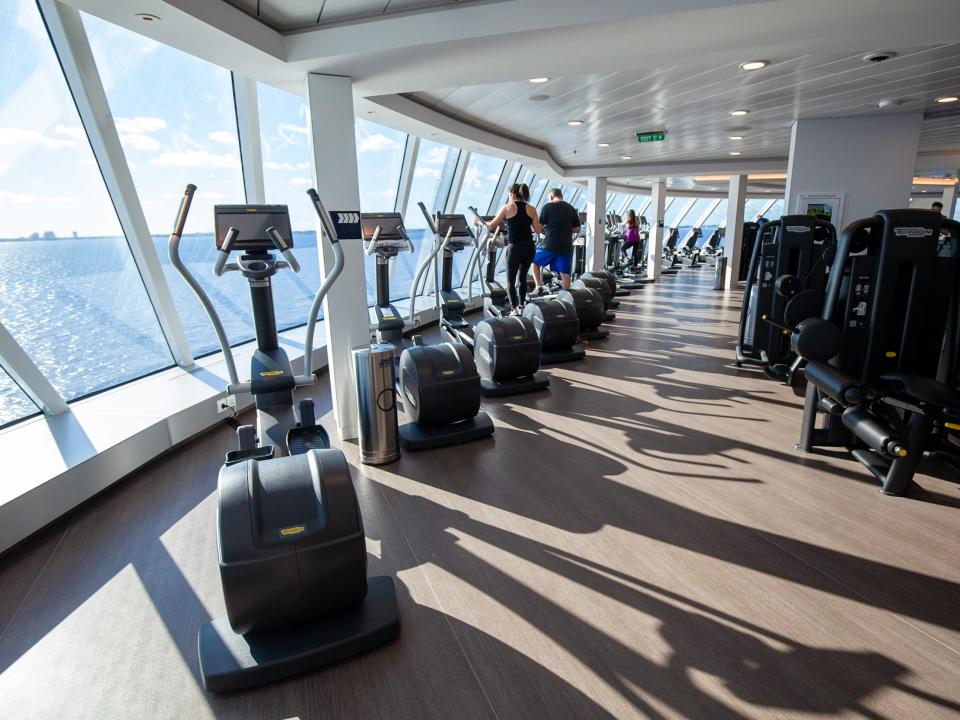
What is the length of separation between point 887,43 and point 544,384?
10.8ft

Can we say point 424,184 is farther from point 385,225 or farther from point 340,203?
point 340,203

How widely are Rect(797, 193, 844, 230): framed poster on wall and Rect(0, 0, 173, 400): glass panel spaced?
753 cm

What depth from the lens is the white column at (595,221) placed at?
11.9 metres

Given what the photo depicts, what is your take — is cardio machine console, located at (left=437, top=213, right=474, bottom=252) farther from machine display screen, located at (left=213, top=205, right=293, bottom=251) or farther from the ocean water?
machine display screen, located at (left=213, top=205, right=293, bottom=251)

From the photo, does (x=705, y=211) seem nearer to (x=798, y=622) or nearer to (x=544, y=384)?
(x=544, y=384)

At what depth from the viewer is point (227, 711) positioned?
1633mm

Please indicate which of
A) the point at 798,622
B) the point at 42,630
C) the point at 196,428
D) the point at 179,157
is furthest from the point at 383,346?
the point at 179,157

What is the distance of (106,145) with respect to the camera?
355 centimetres

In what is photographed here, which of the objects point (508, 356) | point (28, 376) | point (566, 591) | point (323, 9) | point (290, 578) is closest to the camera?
point (290, 578)

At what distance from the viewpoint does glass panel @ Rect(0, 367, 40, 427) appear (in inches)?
128

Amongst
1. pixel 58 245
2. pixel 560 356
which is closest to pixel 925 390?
pixel 560 356

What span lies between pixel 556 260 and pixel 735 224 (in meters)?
6.78

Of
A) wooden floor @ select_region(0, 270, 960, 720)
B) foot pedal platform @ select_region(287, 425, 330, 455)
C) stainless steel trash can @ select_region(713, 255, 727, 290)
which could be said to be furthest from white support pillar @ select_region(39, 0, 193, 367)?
stainless steel trash can @ select_region(713, 255, 727, 290)

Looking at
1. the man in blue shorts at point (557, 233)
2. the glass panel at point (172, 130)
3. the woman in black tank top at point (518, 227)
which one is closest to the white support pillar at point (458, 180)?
the man in blue shorts at point (557, 233)
